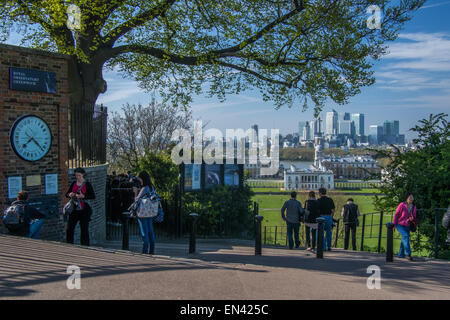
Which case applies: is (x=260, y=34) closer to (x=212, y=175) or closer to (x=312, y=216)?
(x=212, y=175)

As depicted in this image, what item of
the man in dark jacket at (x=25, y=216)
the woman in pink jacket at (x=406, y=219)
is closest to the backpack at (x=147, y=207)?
the man in dark jacket at (x=25, y=216)

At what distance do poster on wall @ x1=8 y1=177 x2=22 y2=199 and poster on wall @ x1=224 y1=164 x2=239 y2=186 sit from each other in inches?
303

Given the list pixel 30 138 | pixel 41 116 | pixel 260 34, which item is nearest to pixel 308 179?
pixel 260 34

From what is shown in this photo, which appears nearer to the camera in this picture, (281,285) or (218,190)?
(281,285)

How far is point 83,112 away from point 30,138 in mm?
2149

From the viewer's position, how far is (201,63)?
14.5 meters

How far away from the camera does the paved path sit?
4.55 meters

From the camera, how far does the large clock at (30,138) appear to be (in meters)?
8.34

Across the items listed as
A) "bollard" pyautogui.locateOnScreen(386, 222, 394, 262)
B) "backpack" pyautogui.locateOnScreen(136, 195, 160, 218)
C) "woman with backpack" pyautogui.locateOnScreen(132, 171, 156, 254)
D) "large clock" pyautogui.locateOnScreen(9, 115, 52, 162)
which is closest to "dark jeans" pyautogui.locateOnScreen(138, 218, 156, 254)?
"woman with backpack" pyautogui.locateOnScreen(132, 171, 156, 254)

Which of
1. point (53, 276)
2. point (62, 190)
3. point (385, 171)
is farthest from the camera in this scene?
point (385, 171)

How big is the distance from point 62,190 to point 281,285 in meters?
6.05

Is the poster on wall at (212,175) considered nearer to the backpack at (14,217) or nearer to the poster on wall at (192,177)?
the poster on wall at (192,177)
